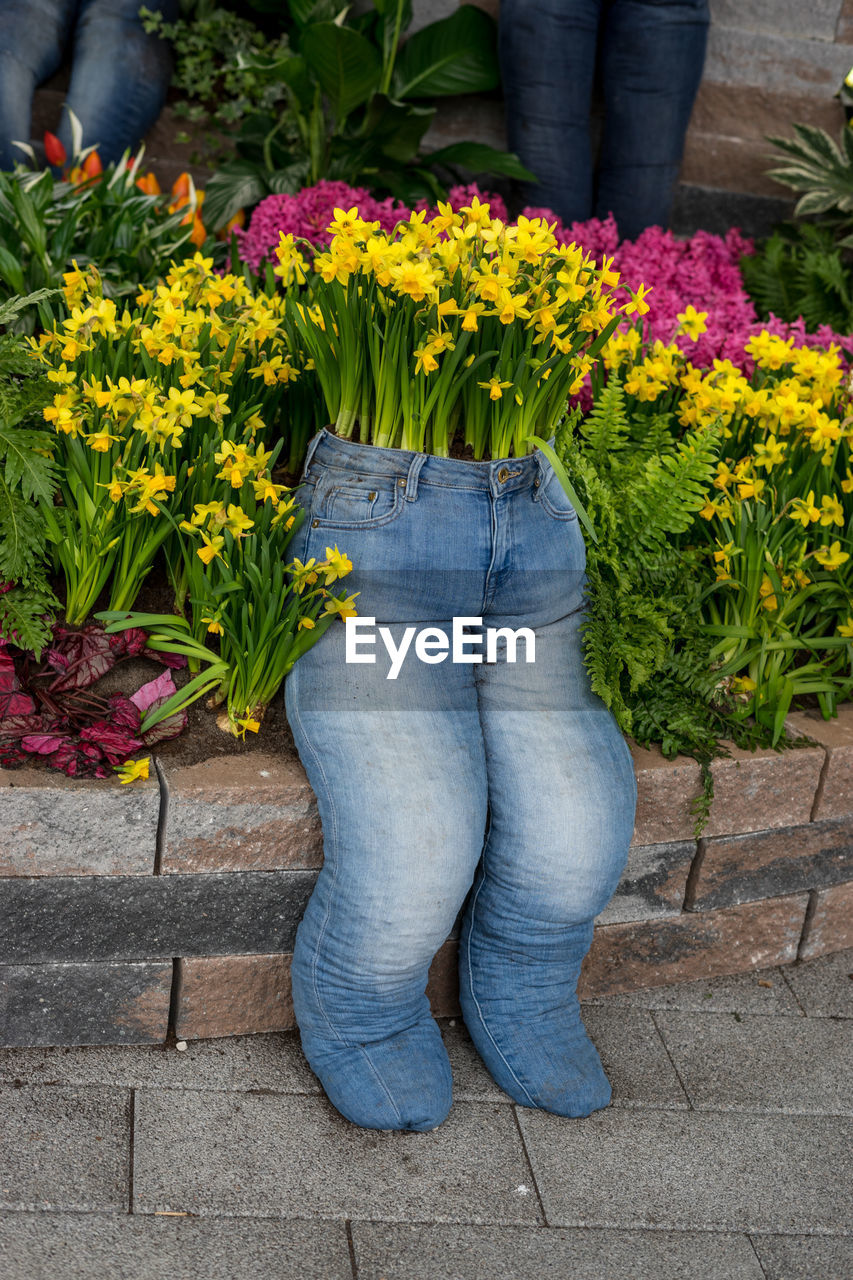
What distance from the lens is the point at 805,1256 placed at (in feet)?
5.14

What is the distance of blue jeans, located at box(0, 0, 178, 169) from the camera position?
10.2 feet

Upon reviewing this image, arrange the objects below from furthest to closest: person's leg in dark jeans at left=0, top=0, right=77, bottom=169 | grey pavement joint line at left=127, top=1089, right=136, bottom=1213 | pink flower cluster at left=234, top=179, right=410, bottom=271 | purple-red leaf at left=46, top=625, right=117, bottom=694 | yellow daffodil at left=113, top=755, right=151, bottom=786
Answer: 1. person's leg in dark jeans at left=0, top=0, right=77, bottom=169
2. pink flower cluster at left=234, top=179, right=410, bottom=271
3. purple-red leaf at left=46, top=625, right=117, bottom=694
4. yellow daffodil at left=113, top=755, right=151, bottom=786
5. grey pavement joint line at left=127, top=1089, right=136, bottom=1213

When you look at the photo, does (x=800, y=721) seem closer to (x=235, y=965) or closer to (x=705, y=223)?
(x=235, y=965)

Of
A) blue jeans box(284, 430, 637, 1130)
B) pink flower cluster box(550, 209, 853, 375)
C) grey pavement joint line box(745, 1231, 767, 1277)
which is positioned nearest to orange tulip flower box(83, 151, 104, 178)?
pink flower cluster box(550, 209, 853, 375)

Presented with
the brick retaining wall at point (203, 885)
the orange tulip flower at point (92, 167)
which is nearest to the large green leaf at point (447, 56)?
the orange tulip flower at point (92, 167)

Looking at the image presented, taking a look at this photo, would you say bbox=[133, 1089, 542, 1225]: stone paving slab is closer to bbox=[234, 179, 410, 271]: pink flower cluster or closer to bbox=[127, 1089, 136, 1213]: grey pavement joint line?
bbox=[127, 1089, 136, 1213]: grey pavement joint line

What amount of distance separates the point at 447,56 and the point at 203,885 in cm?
274

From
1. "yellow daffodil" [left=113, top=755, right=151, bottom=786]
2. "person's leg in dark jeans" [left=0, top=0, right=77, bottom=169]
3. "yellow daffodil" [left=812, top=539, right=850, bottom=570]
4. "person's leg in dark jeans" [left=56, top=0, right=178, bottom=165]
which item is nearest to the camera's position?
"yellow daffodil" [left=113, top=755, right=151, bottom=786]

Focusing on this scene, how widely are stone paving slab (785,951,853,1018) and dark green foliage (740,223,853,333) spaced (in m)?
1.89

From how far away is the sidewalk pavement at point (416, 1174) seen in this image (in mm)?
1483

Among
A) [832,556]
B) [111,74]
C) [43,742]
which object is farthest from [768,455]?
[111,74]

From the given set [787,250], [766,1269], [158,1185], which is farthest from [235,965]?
[787,250]

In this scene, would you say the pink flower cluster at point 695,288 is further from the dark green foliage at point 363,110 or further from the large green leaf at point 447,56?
the large green leaf at point 447,56

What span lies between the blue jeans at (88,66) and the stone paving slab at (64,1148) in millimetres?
2563
